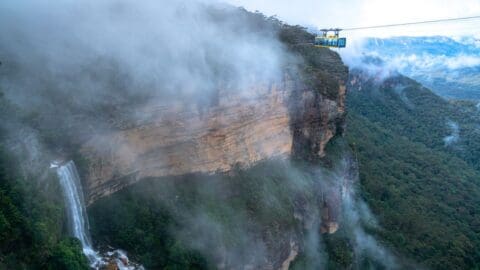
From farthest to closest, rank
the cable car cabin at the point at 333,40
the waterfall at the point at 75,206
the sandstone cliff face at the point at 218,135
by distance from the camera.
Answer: the cable car cabin at the point at 333,40 < the sandstone cliff face at the point at 218,135 < the waterfall at the point at 75,206

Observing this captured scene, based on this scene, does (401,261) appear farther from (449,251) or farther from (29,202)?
(29,202)

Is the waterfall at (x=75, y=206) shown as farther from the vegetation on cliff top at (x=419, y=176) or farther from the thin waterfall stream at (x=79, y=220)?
the vegetation on cliff top at (x=419, y=176)

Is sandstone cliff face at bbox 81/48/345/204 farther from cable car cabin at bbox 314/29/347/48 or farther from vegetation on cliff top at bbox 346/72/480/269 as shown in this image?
vegetation on cliff top at bbox 346/72/480/269

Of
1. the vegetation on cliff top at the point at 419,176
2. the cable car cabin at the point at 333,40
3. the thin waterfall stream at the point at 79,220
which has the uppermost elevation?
the cable car cabin at the point at 333,40

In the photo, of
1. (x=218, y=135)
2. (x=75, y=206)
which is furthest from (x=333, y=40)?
(x=75, y=206)

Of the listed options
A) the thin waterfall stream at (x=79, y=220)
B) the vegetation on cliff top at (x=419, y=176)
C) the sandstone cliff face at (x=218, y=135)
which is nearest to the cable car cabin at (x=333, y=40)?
the sandstone cliff face at (x=218, y=135)

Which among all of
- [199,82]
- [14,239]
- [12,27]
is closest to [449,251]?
[199,82]

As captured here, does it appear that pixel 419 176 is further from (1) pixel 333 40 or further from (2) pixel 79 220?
(2) pixel 79 220

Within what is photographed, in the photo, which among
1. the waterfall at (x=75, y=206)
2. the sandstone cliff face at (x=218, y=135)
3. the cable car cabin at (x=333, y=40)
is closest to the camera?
the waterfall at (x=75, y=206)
